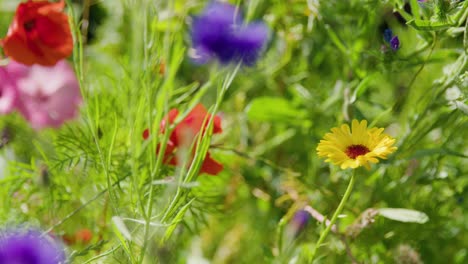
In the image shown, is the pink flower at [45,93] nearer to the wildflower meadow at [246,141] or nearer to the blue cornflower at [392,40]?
the wildflower meadow at [246,141]

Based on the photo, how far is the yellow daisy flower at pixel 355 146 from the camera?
561 millimetres

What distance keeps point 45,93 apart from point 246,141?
0.28 metres

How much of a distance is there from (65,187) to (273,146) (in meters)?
0.32

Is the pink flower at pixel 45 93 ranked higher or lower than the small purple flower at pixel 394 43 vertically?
lower

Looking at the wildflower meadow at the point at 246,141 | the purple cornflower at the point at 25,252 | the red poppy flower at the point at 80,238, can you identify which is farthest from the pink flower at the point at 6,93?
the purple cornflower at the point at 25,252

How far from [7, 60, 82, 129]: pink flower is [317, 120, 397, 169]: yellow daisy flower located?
36 cm

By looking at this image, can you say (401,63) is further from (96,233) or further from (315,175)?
(96,233)

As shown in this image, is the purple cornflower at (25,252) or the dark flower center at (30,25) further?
the dark flower center at (30,25)

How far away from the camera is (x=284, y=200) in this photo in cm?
90

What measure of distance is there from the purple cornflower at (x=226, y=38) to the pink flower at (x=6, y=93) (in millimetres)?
217

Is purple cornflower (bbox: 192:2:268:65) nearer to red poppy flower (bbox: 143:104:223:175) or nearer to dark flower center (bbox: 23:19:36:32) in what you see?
red poppy flower (bbox: 143:104:223:175)

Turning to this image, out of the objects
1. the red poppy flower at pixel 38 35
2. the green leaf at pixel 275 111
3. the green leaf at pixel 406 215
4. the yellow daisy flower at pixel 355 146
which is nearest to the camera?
the yellow daisy flower at pixel 355 146

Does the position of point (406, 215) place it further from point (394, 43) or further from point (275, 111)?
point (275, 111)

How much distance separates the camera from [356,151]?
594 millimetres
